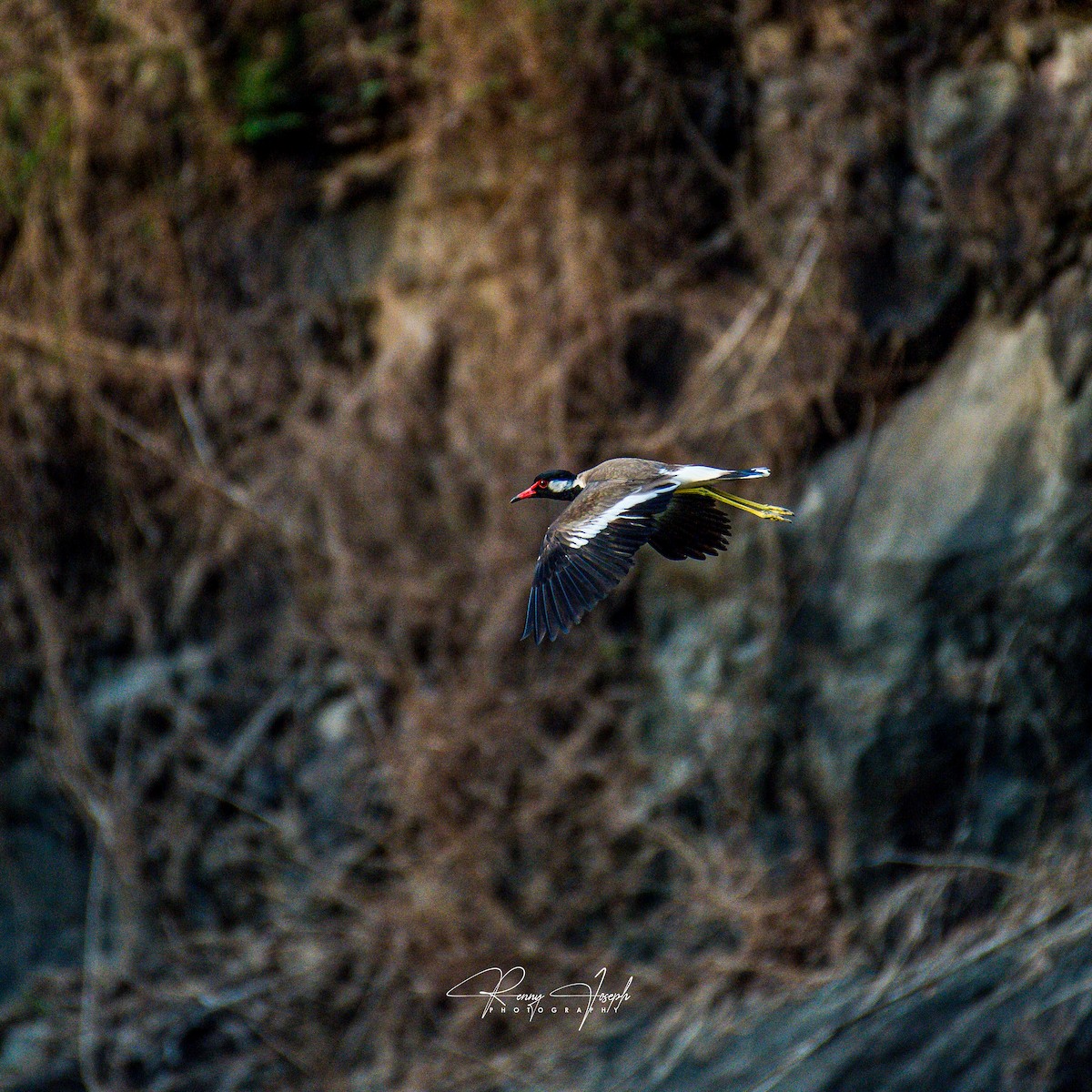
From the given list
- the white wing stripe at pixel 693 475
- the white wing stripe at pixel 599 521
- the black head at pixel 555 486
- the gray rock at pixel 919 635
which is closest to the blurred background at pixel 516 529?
the gray rock at pixel 919 635

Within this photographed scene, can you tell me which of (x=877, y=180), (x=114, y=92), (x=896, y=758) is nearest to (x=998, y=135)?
(x=877, y=180)

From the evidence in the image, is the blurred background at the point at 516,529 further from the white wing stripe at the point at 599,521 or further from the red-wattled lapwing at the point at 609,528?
the white wing stripe at the point at 599,521

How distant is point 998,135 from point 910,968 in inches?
123

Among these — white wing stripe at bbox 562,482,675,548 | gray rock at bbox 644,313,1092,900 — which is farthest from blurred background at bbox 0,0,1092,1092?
white wing stripe at bbox 562,482,675,548

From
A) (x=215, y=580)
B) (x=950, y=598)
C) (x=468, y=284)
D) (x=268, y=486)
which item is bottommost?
(x=950, y=598)

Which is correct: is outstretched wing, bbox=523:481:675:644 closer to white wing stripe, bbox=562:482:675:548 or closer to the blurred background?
white wing stripe, bbox=562:482:675:548

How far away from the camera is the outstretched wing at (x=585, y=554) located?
2539 mm

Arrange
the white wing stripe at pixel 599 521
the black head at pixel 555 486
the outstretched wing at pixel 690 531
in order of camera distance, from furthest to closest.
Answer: the black head at pixel 555 486 → the outstretched wing at pixel 690 531 → the white wing stripe at pixel 599 521

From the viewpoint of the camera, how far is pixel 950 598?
4.97 m

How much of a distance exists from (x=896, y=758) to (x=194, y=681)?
2.74 meters

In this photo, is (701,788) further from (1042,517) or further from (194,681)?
(194,681)

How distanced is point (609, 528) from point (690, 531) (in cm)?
49

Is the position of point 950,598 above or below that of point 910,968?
above

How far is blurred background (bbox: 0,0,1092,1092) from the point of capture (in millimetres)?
4855
